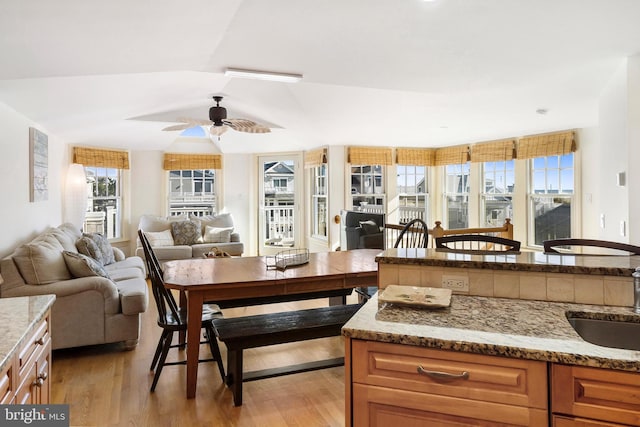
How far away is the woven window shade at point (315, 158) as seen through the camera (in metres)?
6.52

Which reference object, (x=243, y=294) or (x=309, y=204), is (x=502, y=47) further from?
(x=309, y=204)

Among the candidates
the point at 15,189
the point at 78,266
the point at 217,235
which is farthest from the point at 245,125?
the point at 217,235

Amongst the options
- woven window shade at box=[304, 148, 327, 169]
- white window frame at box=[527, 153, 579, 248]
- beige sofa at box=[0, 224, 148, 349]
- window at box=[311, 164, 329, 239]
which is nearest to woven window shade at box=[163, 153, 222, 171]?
woven window shade at box=[304, 148, 327, 169]

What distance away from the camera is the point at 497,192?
6082 millimetres

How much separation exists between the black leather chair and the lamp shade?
387 cm

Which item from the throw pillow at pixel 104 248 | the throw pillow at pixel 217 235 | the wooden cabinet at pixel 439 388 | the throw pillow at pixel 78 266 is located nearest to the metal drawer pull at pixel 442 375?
the wooden cabinet at pixel 439 388

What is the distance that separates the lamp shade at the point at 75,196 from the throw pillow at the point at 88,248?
Answer: 1511 mm

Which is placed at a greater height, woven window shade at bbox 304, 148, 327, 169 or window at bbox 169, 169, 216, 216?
woven window shade at bbox 304, 148, 327, 169

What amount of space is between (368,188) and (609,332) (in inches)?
215

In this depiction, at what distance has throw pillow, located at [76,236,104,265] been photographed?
174 inches

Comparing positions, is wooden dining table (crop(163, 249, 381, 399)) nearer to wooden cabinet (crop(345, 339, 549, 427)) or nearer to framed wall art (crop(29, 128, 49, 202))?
wooden cabinet (crop(345, 339, 549, 427))

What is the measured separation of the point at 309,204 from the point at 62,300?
4528 millimetres

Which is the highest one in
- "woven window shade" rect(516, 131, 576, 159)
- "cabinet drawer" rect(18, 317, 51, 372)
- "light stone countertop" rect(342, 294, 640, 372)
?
"woven window shade" rect(516, 131, 576, 159)

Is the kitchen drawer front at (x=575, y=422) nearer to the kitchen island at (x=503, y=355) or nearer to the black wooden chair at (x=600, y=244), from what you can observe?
the kitchen island at (x=503, y=355)
